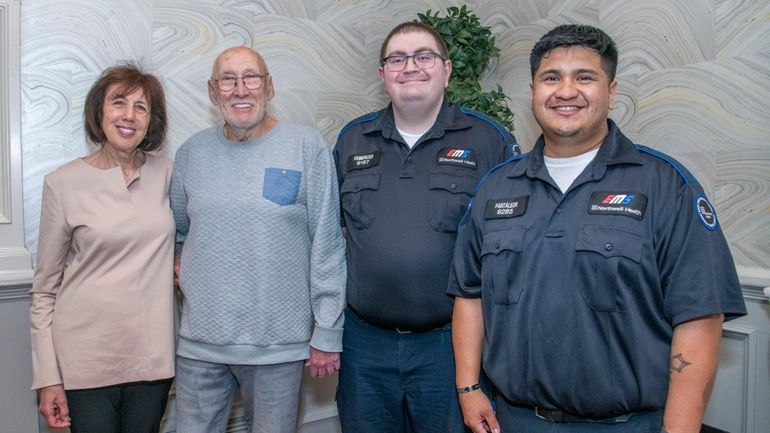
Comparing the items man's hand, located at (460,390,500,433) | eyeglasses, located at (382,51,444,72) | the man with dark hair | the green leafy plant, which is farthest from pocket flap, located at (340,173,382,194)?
the green leafy plant

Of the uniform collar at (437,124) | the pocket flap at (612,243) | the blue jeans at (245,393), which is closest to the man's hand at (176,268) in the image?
the blue jeans at (245,393)

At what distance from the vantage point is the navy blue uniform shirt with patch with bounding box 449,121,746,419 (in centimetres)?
124

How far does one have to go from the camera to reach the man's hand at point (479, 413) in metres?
1.47

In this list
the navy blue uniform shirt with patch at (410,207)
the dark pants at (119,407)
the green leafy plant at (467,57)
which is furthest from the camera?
the green leafy plant at (467,57)

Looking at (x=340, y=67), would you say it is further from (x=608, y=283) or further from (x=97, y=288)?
(x=608, y=283)

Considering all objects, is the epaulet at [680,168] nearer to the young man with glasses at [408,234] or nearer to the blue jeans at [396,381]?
the young man with glasses at [408,234]

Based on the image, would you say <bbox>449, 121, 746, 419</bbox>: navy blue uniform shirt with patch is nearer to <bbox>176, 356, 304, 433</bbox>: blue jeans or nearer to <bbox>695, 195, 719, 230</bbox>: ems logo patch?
<bbox>695, 195, 719, 230</bbox>: ems logo patch

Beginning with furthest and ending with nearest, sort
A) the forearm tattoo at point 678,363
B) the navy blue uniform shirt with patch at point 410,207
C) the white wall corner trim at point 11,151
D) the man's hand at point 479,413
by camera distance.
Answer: the white wall corner trim at point 11,151 < the navy blue uniform shirt with patch at point 410,207 < the man's hand at point 479,413 < the forearm tattoo at point 678,363

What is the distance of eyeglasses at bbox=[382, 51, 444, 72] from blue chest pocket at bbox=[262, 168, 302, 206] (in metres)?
0.47

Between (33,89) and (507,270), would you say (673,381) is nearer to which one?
(507,270)

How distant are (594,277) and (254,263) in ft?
3.14

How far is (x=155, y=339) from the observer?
5.59ft

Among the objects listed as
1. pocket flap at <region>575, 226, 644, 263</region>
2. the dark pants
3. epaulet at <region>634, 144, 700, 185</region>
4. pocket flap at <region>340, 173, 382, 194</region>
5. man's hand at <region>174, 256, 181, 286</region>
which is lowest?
the dark pants

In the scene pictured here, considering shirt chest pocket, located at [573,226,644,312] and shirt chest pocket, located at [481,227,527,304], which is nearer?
shirt chest pocket, located at [573,226,644,312]
